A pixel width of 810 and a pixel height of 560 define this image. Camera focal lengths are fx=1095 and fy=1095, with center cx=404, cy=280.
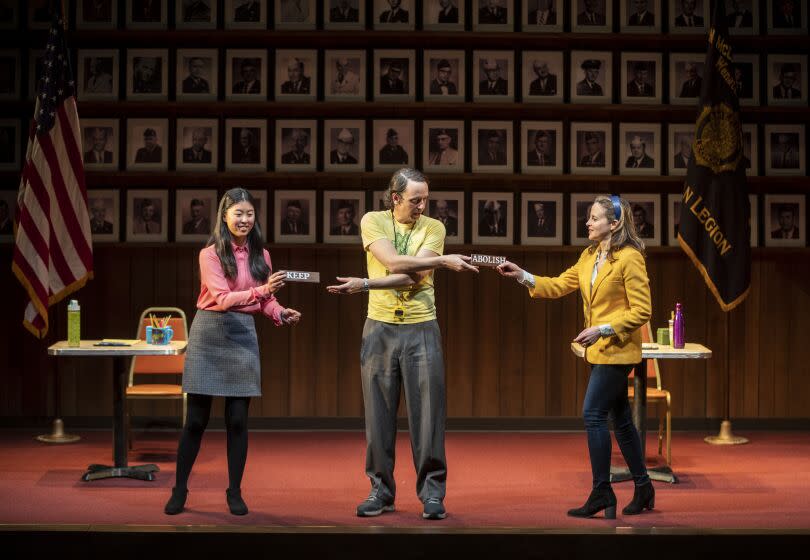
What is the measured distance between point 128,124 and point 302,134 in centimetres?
125

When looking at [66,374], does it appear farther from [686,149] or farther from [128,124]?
[686,149]

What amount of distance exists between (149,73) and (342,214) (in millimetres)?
1705

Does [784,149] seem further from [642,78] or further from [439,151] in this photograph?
[439,151]

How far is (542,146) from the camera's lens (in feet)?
26.0

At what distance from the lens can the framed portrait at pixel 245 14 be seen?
777 cm

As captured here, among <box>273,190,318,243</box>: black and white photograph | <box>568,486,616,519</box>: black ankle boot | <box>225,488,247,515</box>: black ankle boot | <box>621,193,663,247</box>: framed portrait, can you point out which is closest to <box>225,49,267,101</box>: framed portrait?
<box>273,190,318,243</box>: black and white photograph

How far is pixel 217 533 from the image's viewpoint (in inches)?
162

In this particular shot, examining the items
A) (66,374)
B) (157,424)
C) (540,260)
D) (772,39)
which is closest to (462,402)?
(540,260)

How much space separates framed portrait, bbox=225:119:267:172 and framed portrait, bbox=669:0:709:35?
303 centimetres

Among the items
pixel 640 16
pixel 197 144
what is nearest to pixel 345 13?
pixel 197 144

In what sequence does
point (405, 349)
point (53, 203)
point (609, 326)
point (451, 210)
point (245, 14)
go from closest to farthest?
point (609, 326) → point (405, 349) → point (53, 203) → point (245, 14) → point (451, 210)

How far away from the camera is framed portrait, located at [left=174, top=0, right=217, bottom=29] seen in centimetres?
780

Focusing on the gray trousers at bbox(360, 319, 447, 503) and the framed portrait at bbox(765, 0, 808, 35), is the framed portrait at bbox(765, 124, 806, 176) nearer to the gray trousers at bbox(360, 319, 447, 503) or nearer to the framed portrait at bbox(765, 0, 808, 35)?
the framed portrait at bbox(765, 0, 808, 35)

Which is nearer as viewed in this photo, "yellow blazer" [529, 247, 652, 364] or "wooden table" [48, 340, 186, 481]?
"yellow blazer" [529, 247, 652, 364]
